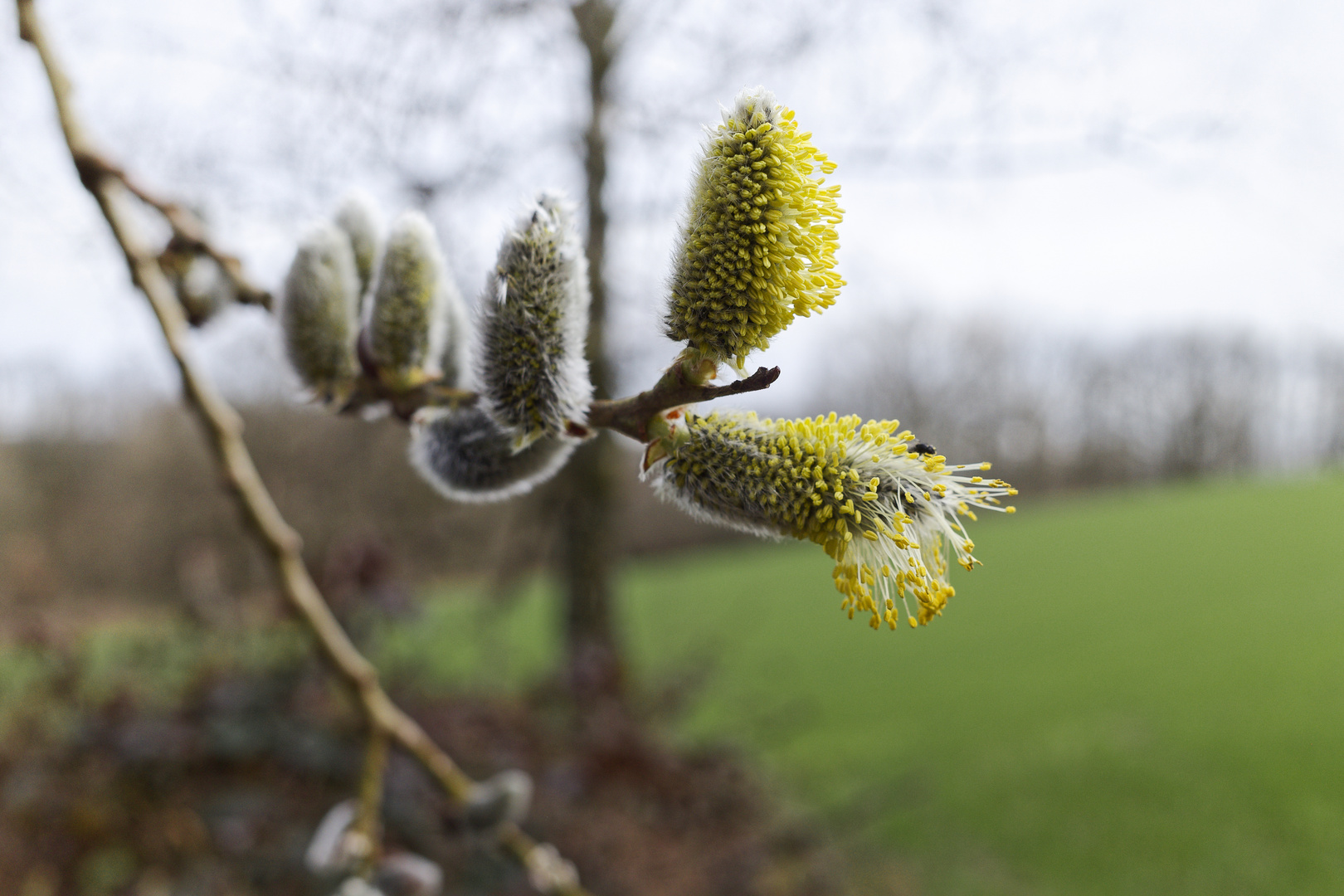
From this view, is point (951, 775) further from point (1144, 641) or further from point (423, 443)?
point (423, 443)

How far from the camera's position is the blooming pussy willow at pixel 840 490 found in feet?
2.01

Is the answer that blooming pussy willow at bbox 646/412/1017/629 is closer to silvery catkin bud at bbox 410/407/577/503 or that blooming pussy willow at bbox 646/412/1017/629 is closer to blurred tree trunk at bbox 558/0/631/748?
silvery catkin bud at bbox 410/407/577/503

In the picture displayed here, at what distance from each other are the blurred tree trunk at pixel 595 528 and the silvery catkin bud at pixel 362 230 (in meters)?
1.78

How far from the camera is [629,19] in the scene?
4.14m

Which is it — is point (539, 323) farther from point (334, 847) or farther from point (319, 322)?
point (334, 847)

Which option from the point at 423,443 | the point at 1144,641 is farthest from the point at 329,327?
the point at 1144,641

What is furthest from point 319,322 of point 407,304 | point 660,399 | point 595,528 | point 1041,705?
point 1041,705

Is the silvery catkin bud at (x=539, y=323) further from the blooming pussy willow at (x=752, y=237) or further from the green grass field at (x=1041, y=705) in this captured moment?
the green grass field at (x=1041, y=705)

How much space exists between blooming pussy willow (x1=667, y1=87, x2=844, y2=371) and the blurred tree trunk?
2184mm

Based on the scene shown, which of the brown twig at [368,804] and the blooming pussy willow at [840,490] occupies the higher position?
the blooming pussy willow at [840,490]

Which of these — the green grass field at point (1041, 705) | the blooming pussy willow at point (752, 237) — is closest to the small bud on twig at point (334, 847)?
the blooming pussy willow at point (752, 237)

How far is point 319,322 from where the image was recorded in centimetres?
86

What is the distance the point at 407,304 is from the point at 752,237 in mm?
363

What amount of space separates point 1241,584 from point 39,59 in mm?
11827
